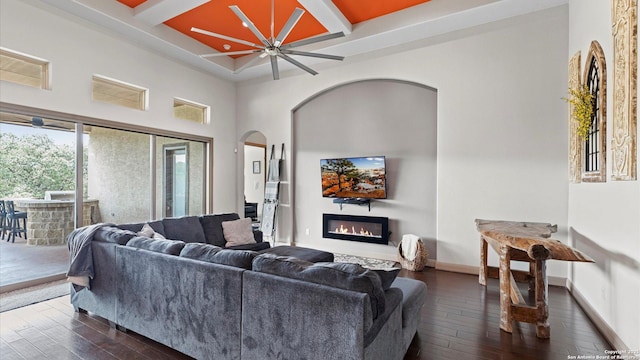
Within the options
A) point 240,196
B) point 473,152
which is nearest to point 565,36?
point 473,152

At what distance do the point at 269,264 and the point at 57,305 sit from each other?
3189mm

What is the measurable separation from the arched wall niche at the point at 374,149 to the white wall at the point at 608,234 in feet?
6.68

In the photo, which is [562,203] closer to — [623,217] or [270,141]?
[623,217]

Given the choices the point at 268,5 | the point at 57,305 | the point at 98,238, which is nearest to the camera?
the point at 98,238

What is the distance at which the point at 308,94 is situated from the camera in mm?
6449

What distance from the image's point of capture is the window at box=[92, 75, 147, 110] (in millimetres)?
5047

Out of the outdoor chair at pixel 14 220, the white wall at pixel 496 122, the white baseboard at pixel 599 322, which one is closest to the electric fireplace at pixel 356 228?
the white wall at pixel 496 122

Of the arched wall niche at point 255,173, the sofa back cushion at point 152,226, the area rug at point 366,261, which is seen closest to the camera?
the sofa back cushion at point 152,226

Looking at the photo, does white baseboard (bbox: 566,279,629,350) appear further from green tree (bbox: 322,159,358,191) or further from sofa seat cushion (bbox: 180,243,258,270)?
green tree (bbox: 322,159,358,191)

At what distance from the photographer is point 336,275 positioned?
6.08 feet

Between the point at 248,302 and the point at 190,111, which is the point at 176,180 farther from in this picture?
the point at 248,302

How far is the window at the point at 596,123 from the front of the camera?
2932 mm

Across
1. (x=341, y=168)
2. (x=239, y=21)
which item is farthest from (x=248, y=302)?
(x=239, y=21)

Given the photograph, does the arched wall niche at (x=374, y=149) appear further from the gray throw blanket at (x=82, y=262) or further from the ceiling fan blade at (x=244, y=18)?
the gray throw blanket at (x=82, y=262)
